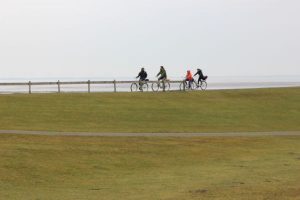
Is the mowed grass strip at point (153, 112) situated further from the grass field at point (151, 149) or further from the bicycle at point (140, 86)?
the bicycle at point (140, 86)

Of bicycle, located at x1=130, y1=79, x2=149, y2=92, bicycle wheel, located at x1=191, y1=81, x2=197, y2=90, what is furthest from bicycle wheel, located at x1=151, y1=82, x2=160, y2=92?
bicycle wheel, located at x1=191, y1=81, x2=197, y2=90

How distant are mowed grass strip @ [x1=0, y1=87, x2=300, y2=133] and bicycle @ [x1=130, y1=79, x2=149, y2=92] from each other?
131 inches

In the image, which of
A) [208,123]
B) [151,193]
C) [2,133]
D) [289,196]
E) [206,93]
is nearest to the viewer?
[289,196]

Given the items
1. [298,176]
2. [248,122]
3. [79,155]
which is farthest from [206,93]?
[298,176]

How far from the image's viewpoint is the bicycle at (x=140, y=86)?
50719 millimetres

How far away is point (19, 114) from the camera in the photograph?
3669 centimetres

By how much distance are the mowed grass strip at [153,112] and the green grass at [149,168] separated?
5.04 meters

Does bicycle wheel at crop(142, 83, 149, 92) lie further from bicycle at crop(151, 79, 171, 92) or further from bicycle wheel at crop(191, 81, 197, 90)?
bicycle wheel at crop(191, 81, 197, 90)

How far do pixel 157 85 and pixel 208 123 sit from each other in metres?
15.2

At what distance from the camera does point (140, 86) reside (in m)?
50.8

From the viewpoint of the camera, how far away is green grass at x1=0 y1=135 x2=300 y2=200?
14.8 meters

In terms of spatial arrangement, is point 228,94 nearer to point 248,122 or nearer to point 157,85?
point 157,85

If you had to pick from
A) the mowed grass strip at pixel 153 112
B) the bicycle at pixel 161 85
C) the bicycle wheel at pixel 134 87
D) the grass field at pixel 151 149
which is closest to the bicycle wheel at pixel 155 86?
the bicycle at pixel 161 85

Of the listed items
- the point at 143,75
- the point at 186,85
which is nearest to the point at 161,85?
the point at 143,75
